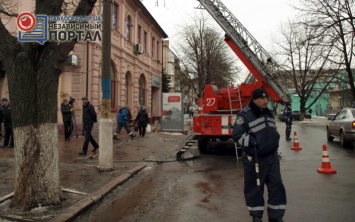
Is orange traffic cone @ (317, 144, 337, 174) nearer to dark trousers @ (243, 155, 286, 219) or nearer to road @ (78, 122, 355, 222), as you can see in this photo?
road @ (78, 122, 355, 222)

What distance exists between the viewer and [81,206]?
5.54 metres

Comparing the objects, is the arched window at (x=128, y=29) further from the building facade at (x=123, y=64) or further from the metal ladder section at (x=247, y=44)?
the metal ladder section at (x=247, y=44)

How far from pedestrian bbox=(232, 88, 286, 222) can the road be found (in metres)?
0.63

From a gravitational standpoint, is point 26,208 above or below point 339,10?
below

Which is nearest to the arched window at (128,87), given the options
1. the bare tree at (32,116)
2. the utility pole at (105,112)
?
the utility pole at (105,112)

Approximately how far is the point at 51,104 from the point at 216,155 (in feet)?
25.0

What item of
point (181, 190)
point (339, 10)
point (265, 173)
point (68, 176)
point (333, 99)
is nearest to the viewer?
point (265, 173)

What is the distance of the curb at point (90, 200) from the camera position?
5.07m

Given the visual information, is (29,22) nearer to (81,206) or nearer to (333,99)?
(81,206)

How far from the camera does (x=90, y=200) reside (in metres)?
5.92

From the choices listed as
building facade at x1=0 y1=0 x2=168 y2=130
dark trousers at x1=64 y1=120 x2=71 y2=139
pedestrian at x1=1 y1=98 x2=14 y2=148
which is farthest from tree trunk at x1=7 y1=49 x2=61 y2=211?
dark trousers at x1=64 y1=120 x2=71 y2=139

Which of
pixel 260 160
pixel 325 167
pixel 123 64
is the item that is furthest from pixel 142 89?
pixel 260 160

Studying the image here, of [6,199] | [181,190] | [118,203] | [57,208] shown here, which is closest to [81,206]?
[57,208]

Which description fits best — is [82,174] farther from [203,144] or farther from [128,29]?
[128,29]
